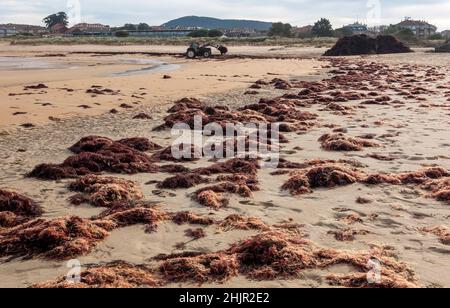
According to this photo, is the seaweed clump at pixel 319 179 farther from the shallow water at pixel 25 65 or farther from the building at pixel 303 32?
the building at pixel 303 32

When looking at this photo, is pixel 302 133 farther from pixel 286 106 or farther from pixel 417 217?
pixel 417 217

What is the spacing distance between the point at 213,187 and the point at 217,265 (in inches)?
113

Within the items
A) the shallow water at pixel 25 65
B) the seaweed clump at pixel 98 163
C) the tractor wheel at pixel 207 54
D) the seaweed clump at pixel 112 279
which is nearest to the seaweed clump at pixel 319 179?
the seaweed clump at pixel 98 163

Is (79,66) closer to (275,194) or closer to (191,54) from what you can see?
(191,54)

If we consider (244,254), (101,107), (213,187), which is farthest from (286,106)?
(244,254)

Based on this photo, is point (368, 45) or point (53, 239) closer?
point (53, 239)

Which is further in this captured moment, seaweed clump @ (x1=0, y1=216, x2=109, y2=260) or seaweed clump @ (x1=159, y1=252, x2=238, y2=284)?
seaweed clump @ (x1=0, y1=216, x2=109, y2=260)

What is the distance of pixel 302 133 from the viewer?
42.0ft

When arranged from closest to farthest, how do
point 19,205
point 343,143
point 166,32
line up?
point 19,205
point 343,143
point 166,32

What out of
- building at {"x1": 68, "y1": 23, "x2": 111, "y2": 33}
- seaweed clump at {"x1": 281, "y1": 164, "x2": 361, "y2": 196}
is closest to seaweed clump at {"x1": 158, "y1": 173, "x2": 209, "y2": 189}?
seaweed clump at {"x1": 281, "y1": 164, "x2": 361, "y2": 196}

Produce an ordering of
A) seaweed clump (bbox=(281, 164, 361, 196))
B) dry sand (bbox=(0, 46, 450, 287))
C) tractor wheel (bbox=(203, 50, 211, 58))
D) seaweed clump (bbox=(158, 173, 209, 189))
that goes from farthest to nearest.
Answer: tractor wheel (bbox=(203, 50, 211, 58)) < seaweed clump (bbox=(158, 173, 209, 189)) < seaweed clump (bbox=(281, 164, 361, 196)) < dry sand (bbox=(0, 46, 450, 287))

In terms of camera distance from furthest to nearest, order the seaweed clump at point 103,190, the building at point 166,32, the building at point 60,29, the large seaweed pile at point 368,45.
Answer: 1. the building at point 60,29
2. the building at point 166,32
3. the large seaweed pile at point 368,45
4. the seaweed clump at point 103,190

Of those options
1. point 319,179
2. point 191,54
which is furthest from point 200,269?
point 191,54

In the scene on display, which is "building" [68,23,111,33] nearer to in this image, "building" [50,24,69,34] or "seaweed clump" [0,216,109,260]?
"building" [50,24,69,34]
